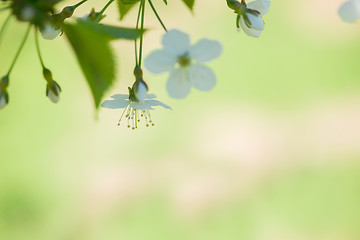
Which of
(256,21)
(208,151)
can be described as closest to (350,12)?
(256,21)

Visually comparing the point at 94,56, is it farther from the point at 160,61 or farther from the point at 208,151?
the point at 208,151

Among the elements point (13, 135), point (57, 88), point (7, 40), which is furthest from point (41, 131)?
point (57, 88)

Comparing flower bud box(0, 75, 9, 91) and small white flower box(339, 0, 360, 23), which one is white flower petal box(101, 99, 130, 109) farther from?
small white flower box(339, 0, 360, 23)

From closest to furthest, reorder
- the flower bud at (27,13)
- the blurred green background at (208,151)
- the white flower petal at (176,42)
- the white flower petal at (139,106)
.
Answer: the flower bud at (27,13) < the white flower petal at (176,42) < the white flower petal at (139,106) < the blurred green background at (208,151)

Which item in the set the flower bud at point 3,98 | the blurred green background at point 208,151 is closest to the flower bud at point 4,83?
the flower bud at point 3,98

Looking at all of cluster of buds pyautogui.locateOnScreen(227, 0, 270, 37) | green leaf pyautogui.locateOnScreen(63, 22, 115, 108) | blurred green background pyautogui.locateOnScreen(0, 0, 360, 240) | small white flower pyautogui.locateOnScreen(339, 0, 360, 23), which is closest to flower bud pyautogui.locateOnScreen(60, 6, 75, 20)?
green leaf pyautogui.locateOnScreen(63, 22, 115, 108)

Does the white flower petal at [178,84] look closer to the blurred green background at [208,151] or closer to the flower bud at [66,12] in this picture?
the flower bud at [66,12]

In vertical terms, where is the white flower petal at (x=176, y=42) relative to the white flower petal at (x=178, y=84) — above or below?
above

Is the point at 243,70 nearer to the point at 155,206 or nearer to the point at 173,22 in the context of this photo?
the point at 173,22
